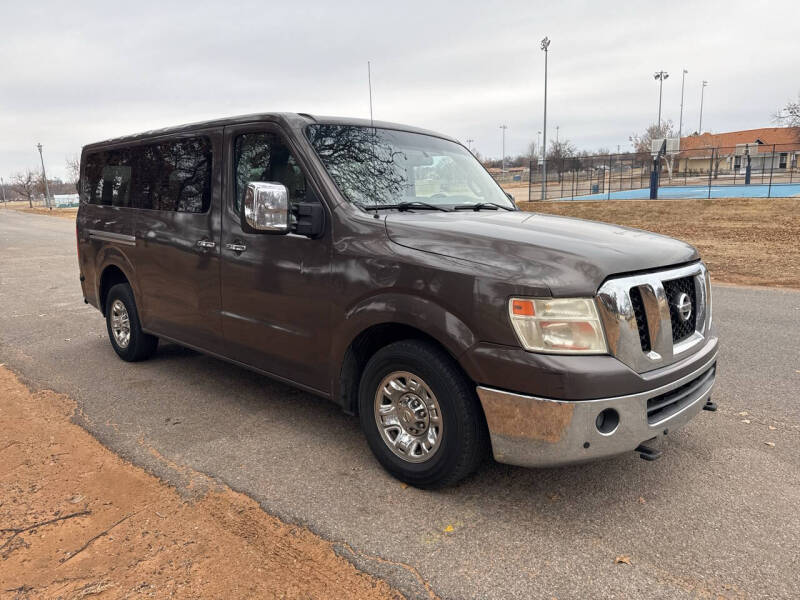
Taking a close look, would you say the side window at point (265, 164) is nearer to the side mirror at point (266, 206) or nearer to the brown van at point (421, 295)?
the brown van at point (421, 295)

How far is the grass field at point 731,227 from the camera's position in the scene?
1148 centimetres

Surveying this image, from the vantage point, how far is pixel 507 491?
10.8 ft

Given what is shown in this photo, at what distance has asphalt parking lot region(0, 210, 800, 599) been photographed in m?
2.59

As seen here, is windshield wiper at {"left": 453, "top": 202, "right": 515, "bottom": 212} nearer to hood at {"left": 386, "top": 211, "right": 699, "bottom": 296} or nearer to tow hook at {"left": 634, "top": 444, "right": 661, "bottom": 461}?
hood at {"left": 386, "top": 211, "right": 699, "bottom": 296}

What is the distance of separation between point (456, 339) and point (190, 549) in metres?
1.55

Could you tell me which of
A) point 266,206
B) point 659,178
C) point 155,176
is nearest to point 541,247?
point 266,206

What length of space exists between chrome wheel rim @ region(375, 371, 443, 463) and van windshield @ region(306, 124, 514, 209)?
1.08m

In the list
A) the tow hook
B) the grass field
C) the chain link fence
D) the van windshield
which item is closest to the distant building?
the chain link fence

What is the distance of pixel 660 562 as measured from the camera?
265 cm

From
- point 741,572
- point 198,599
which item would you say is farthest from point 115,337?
point 741,572

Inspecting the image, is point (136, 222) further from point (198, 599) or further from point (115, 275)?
point (198, 599)

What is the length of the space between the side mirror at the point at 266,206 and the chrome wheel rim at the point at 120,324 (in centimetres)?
287

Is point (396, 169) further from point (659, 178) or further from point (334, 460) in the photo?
point (659, 178)

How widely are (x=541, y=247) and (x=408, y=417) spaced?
115 centimetres
